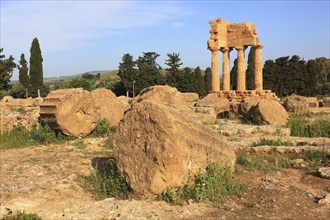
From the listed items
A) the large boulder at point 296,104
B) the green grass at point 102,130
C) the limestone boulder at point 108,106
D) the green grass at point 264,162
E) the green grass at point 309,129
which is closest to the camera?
the green grass at point 264,162

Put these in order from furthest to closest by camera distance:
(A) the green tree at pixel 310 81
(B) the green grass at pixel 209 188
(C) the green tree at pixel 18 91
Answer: (C) the green tree at pixel 18 91, (A) the green tree at pixel 310 81, (B) the green grass at pixel 209 188

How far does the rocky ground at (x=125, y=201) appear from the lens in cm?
440

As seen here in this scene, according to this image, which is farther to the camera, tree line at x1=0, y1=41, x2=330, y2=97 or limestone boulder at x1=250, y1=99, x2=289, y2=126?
tree line at x1=0, y1=41, x2=330, y2=97

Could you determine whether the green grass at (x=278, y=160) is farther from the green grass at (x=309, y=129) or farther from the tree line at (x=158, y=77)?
the tree line at (x=158, y=77)

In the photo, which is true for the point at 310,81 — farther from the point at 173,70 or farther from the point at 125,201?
the point at 125,201

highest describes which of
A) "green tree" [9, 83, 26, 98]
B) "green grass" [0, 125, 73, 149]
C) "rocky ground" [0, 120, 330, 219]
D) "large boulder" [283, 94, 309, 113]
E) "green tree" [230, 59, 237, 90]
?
"green tree" [230, 59, 237, 90]

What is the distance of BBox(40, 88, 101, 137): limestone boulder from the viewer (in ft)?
30.8

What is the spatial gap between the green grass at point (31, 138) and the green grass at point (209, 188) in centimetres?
518

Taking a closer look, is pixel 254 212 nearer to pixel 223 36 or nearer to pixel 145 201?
pixel 145 201

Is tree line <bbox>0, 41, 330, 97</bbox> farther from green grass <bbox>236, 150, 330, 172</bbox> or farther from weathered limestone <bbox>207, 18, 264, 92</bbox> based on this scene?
green grass <bbox>236, 150, 330, 172</bbox>

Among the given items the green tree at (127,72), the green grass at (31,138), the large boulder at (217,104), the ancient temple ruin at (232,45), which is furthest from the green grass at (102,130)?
the green tree at (127,72)

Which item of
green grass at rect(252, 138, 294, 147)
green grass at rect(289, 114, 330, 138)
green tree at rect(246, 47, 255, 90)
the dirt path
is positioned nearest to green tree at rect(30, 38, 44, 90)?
green tree at rect(246, 47, 255, 90)

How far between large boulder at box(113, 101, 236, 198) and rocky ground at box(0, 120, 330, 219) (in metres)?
0.34

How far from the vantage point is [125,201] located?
481 cm
